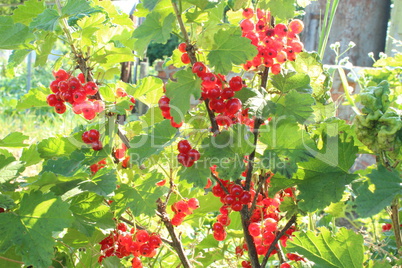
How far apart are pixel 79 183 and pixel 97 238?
0.62ft

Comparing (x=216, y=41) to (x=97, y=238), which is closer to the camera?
(x=216, y=41)

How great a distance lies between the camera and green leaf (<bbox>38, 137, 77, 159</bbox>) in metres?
0.81

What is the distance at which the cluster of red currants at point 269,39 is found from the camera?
2.35 feet

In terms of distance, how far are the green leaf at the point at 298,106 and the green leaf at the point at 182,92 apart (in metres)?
0.15

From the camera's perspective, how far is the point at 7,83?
A: 21.1ft

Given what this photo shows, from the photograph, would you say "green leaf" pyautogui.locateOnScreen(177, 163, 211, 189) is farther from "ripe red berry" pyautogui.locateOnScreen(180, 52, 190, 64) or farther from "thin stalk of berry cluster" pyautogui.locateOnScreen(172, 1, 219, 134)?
"ripe red berry" pyautogui.locateOnScreen(180, 52, 190, 64)

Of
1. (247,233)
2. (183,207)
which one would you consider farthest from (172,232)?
(247,233)

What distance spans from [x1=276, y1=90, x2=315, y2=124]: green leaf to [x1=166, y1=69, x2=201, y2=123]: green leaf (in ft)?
0.48

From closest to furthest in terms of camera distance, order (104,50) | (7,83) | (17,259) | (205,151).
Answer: (205,151), (17,259), (104,50), (7,83)

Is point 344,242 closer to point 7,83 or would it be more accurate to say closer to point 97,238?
point 97,238

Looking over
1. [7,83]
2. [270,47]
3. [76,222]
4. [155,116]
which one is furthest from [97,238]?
[7,83]

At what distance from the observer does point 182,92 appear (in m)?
0.65

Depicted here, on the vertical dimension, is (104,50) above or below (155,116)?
above

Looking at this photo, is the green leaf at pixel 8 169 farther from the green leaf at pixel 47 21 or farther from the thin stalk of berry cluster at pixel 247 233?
the thin stalk of berry cluster at pixel 247 233
